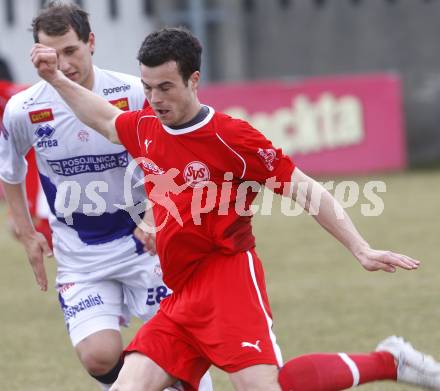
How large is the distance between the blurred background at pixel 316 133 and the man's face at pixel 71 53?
2.11m

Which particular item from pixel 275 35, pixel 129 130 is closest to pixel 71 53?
pixel 129 130

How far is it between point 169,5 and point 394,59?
3887 mm

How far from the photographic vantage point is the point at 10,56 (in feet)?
64.9

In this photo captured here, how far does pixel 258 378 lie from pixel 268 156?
0.89 m

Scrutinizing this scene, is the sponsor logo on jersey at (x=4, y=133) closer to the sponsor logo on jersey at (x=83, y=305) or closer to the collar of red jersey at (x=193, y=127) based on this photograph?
the sponsor logo on jersey at (x=83, y=305)

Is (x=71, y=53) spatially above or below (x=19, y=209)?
above

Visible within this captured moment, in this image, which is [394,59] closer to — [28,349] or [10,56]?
[10,56]

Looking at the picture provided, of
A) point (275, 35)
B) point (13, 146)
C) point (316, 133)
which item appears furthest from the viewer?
point (275, 35)

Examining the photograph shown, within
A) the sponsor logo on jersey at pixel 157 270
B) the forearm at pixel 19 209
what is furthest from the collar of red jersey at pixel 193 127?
the forearm at pixel 19 209

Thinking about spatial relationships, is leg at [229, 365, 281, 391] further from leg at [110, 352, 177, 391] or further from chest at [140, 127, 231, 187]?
chest at [140, 127, 231, 187]

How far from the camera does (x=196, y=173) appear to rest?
195 inches

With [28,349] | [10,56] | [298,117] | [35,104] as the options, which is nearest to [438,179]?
[298,117]

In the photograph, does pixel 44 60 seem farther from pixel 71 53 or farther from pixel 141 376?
pixel 141 376

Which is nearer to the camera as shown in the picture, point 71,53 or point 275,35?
point 71,53
